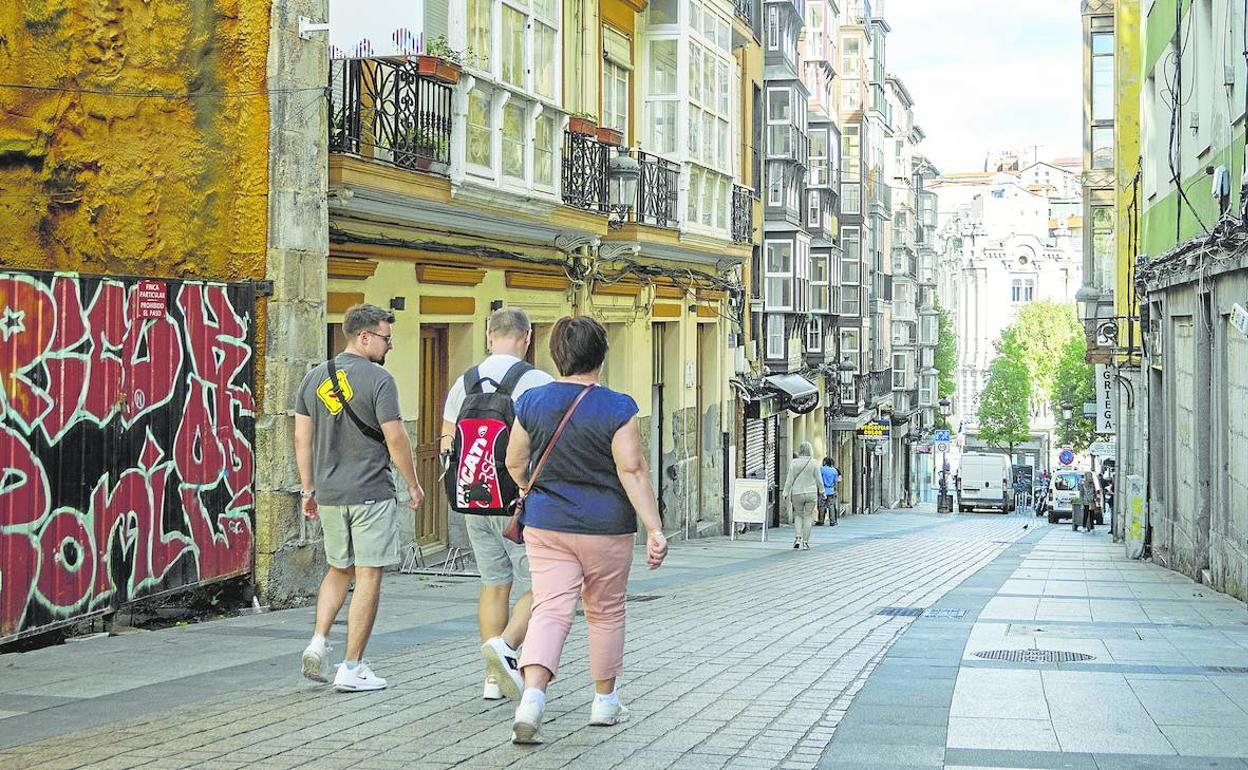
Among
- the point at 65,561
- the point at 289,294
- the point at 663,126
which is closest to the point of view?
the point at 65,561

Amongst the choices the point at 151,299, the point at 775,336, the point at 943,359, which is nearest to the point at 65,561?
the point at 151,299

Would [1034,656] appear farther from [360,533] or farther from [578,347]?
[360,533]

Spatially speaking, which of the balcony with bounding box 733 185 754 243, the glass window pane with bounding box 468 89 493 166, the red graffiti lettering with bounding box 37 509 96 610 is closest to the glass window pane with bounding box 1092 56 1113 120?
the balcony with bounding box 733 185 754 243

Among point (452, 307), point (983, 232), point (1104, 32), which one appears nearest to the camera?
point (452, 307)

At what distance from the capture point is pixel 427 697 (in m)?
7.66

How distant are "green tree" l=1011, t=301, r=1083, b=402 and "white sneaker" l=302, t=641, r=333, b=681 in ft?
331

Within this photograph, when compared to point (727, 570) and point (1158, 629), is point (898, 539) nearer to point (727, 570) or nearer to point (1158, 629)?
point (727, 570)

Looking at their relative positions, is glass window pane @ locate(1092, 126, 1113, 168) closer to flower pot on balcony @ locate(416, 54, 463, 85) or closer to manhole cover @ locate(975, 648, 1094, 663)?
flower pot on balcony @ locate(416, 54, 463, 85)

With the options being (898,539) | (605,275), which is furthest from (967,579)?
(898,539)

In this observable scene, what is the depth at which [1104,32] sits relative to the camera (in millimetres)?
40969

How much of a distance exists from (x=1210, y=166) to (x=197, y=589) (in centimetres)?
1188

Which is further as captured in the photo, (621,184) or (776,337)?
(776,337)

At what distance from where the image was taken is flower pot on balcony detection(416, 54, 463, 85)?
14.2m

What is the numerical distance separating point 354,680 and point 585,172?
1228 cm
